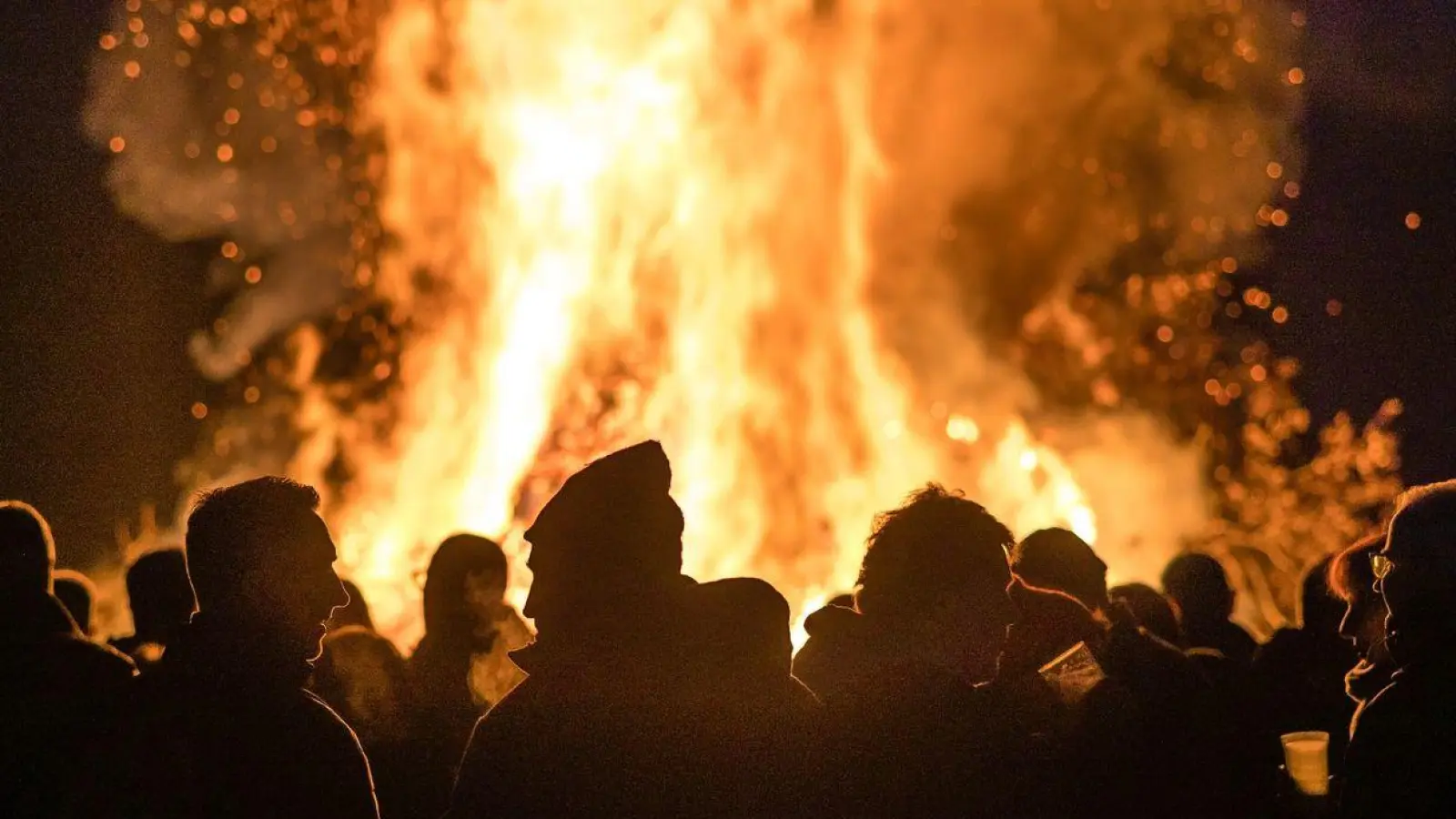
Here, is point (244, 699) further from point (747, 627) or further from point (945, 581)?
point (945, 581)

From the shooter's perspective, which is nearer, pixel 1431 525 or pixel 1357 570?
pixel 1431 525

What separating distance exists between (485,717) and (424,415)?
939cm

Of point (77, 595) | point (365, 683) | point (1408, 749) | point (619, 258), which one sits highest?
point (619, 258)

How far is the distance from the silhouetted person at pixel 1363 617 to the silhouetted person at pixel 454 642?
Result: 2.34 metres

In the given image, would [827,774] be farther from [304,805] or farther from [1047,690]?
[304,805]

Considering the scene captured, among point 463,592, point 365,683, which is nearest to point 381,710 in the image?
point 365,683

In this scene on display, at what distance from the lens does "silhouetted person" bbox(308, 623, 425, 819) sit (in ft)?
11.2

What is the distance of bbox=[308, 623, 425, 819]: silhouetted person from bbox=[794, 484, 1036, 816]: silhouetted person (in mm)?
1267

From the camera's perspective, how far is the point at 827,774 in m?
2.58

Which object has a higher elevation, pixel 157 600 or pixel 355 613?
pixel 355 613

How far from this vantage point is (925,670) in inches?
104

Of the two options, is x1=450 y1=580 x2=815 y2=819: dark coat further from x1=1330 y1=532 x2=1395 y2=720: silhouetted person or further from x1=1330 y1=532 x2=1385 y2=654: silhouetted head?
x1=1330 y1=532 x2=1385 y2=654: silhouetted head

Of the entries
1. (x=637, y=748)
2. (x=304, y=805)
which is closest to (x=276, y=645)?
(x=304, y=805)

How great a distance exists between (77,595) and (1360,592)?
379cm
